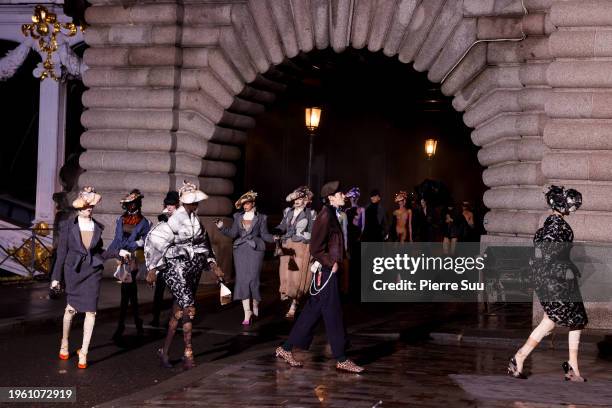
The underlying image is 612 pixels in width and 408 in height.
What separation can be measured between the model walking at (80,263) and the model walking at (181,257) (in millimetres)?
657

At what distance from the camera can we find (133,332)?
1530 centimetres

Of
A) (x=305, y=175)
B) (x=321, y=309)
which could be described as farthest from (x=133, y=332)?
(x=305, y=175)

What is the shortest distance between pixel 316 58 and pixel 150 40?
2.86m

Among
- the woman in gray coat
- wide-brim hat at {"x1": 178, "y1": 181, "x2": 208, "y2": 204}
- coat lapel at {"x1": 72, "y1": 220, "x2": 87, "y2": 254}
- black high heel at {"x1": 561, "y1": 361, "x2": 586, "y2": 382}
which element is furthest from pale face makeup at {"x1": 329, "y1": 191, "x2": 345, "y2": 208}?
the woman in gray coat

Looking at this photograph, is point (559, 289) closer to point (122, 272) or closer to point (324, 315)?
point (324, 315)

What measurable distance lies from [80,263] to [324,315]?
2522mm

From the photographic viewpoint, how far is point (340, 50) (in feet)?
65.3

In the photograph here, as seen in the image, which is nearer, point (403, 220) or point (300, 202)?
point (300, 202)

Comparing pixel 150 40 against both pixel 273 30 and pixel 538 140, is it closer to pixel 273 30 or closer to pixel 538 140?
pixel 273 30

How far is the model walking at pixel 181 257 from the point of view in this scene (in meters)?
12.2

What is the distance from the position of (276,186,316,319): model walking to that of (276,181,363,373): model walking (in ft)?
16.7

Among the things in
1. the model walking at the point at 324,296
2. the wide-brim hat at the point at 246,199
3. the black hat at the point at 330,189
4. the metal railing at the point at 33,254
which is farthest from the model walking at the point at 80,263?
the metal railing at the point at 33,254

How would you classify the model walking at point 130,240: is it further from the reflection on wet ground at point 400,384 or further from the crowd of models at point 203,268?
the reflection on wet ground at point 400,384

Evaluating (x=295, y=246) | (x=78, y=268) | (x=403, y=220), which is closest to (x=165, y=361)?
(x=78, y=268)
